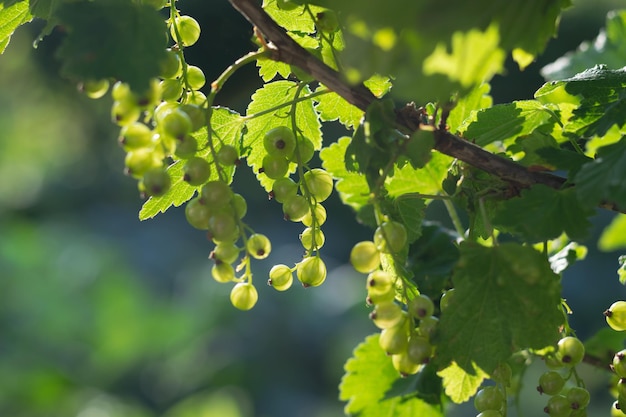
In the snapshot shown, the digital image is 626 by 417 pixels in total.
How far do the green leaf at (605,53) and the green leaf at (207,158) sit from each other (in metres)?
0.49

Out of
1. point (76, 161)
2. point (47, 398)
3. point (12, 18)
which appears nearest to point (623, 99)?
point (12, 18)

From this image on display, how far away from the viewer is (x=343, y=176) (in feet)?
2.30

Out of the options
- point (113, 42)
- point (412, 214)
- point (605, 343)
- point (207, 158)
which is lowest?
point (605, 343)

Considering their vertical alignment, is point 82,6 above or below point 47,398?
above

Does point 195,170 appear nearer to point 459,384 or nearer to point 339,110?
point 339,110

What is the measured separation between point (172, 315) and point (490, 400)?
4.49 meters

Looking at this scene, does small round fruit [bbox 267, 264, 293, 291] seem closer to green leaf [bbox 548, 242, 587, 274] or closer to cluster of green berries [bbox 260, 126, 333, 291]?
cluster of green berries [bbox 260, 126, 333, 291]

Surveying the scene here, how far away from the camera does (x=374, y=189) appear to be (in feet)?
1.48

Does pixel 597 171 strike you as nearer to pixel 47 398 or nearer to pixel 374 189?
pixel 374 189

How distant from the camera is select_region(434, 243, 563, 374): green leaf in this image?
1.56ft

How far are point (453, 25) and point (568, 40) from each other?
4380 millimetres

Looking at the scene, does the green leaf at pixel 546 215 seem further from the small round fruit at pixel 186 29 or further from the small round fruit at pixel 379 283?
the small round fruit at pixel 186 29

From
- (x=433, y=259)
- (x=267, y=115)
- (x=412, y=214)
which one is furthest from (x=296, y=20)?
(x=433, y=259)

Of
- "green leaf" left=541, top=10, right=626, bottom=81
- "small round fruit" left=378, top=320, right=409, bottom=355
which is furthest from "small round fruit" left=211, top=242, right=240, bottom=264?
"green leaf" left=541, top=10, right=626, bottom=81
